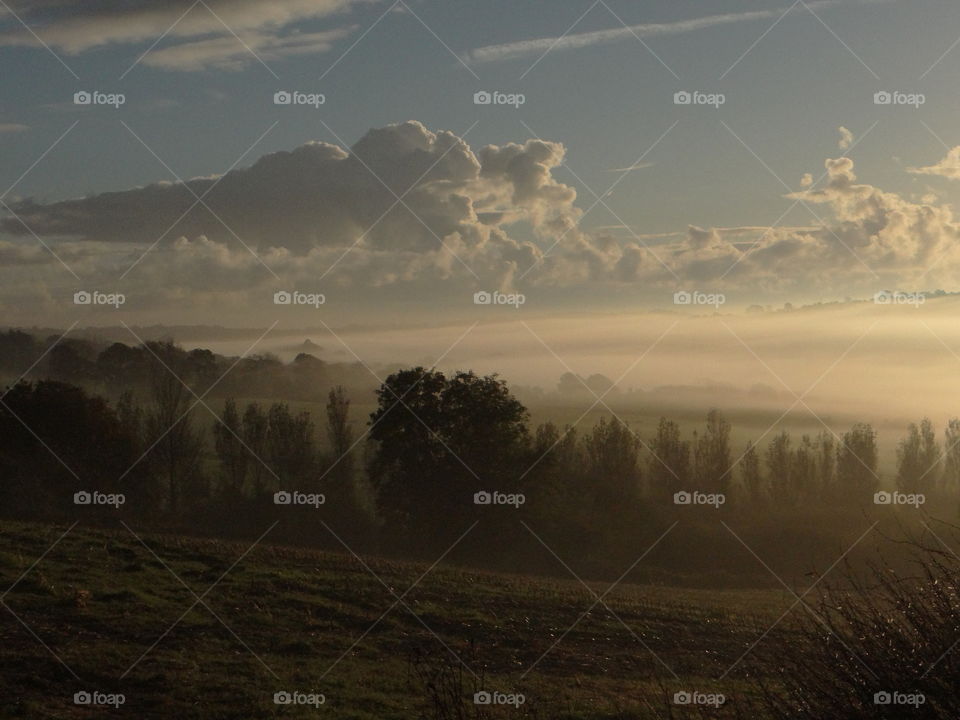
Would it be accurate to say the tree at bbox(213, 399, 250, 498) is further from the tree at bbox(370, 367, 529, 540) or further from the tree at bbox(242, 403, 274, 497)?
the tree at bbox(370, 367, 529, 540)

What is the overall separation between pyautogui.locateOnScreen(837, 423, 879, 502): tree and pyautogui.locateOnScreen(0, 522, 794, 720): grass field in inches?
2397

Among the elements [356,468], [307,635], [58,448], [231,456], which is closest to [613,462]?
[356,468]

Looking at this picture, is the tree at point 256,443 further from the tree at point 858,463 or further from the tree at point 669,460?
the tree at point 858,463

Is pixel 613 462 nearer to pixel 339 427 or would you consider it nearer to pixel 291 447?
pixel 339 427

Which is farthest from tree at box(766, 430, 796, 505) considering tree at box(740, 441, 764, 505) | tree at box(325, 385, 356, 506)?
tree at box(325, 385, 356, 506)

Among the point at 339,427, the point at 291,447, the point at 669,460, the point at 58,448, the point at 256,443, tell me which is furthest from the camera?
the point at 669,460

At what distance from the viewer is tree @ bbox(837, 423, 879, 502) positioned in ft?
282

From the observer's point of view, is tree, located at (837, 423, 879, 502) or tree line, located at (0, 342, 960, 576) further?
tree, located at (837, 423, 879, 502)

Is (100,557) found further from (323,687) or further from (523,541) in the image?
(523,541)

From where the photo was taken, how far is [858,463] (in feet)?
289

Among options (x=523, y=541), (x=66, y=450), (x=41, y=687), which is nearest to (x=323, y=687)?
(x=41, y=687)

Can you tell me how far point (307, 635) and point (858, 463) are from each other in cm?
7865

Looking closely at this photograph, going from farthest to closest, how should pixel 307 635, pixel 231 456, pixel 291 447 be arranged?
1. pixel 291 447
2. pixel 231 456
3. pixel 307 635

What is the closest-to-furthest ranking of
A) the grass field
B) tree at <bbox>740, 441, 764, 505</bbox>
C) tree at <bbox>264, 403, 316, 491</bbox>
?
the grass field
tree at <bbox>264, 403, 316, 491</bbox>
tree at <bbox>740, 441, 764, 505</bbox>
